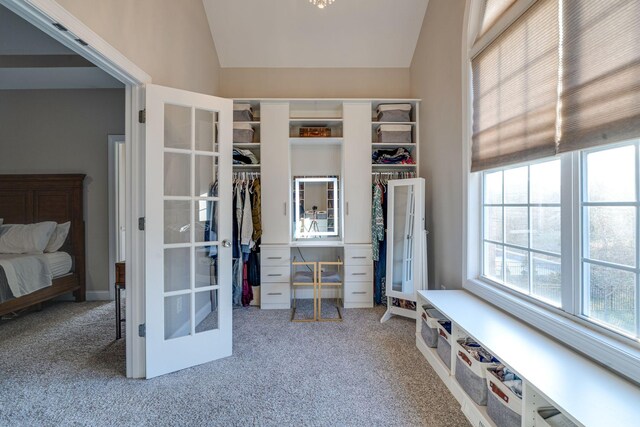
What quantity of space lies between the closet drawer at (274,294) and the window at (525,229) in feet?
6.80

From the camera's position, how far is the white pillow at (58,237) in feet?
11.4

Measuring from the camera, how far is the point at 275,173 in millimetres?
3434

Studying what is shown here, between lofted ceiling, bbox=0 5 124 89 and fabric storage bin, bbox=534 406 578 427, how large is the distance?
4.37 m

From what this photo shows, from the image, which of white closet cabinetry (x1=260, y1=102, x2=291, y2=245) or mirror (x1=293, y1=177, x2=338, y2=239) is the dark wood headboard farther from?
mirror (x1=293, y1=177, x2=338, y2=239)

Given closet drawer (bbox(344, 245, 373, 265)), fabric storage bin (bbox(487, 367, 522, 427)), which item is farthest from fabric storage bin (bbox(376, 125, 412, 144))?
fabric storage bin (bbox(487, 367, 522, 427))

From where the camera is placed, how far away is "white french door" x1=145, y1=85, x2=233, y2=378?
203 centimetres

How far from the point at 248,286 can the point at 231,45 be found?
295 cm

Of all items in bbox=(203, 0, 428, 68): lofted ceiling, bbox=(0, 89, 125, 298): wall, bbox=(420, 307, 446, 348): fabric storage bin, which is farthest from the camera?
bbox=(0, 89, 125, 298): wall

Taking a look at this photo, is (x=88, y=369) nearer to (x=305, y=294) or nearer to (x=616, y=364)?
(x=305, y=294)

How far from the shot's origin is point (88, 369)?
2141 mm

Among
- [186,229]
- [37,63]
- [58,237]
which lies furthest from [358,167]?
[58,237]

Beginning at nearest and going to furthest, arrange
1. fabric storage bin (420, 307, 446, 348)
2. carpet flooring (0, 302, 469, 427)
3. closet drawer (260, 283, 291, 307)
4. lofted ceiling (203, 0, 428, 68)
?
carpet flooring (0, 302, 469, 427) < fabric storage bin (420, 307, 446, 348) < lofted ceiling (203, 0, 428, 68) < closet drawer (260, 283, 291, 307)

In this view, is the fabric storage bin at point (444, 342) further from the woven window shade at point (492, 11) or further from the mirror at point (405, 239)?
the woven window shade at point (492, 11)

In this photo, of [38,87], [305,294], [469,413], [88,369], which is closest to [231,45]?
[38,87]
